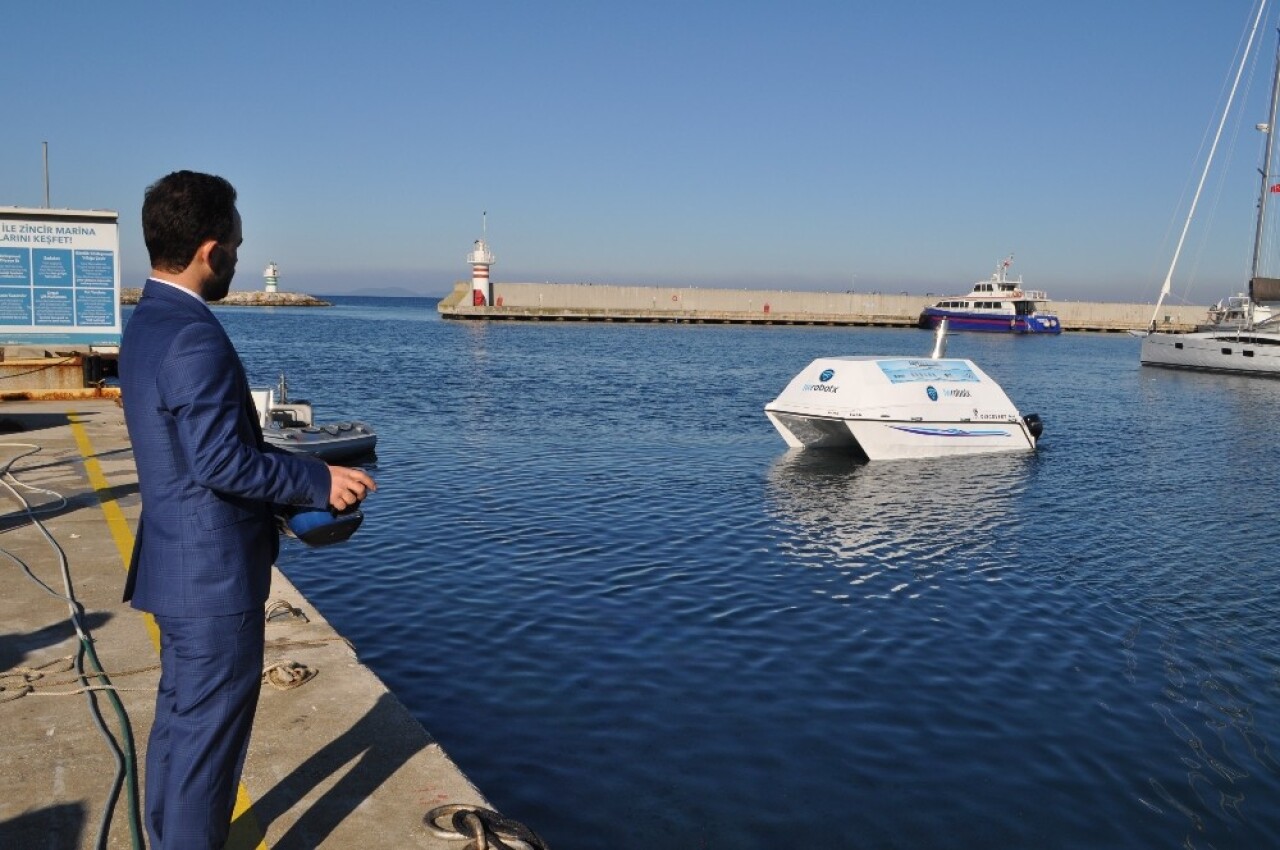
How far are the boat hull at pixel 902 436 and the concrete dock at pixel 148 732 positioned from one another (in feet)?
51.7

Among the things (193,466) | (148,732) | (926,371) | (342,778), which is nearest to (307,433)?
(926,371)

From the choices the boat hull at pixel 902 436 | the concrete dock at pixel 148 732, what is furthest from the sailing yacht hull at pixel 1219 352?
the concrete dock at pixel 148 732

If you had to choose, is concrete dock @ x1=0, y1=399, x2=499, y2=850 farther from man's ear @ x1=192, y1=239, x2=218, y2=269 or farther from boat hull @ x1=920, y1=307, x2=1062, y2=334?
boat hull @ x1=920, y1=307, x2=1062, y2=334

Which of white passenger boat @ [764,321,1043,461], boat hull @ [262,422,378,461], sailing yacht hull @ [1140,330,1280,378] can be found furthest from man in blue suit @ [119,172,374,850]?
A: sailing yacht hull @ [1140,330,1280,378]

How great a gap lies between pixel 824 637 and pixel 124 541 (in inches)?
277

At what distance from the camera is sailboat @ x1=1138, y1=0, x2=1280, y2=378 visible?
2069 inches

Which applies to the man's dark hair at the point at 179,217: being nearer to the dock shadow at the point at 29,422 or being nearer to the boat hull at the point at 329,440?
the dock shadow at the point at 29,422

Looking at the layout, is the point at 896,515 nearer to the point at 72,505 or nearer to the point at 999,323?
the point at 72,505

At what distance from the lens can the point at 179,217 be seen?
3.46 m

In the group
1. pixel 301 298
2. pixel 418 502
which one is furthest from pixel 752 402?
pixel 301 298

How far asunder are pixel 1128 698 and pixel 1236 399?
39.0m

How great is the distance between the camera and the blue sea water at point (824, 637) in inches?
272

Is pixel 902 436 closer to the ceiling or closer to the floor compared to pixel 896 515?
closer to the ceiling

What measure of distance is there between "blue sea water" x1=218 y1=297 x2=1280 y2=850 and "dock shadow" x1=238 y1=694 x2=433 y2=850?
143cm
